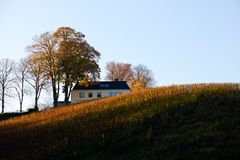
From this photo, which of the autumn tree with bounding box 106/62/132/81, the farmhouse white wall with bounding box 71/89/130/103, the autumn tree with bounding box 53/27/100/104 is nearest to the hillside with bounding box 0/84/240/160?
the autumn tree with bounding box 53/27/100/104

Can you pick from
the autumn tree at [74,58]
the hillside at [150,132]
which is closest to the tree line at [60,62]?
the autumn tree at [74,58]

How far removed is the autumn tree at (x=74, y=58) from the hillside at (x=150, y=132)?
40.5m

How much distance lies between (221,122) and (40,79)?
182 feet

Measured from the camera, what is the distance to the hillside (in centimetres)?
1511

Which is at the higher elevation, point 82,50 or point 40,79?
point 82,50

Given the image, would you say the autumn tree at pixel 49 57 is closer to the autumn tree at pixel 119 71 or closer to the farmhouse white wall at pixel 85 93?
the farmhouse white wall at pixel 85 93

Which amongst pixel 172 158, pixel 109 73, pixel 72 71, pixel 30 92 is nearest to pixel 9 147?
pixel 172 158

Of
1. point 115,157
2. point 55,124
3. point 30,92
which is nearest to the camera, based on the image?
point 115,157

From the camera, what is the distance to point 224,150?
14008 mm

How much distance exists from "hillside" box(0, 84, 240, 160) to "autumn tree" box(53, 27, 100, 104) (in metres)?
40.5

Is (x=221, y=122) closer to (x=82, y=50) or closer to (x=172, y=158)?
(x=172, y=158)

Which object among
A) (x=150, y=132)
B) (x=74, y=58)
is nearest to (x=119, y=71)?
(x=74, y=58)

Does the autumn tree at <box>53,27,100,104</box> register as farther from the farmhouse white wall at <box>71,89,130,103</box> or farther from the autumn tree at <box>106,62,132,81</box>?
the autumn tree at <box>106,62,132,81</box>

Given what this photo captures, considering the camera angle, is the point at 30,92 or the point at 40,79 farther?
the point at 30,92
